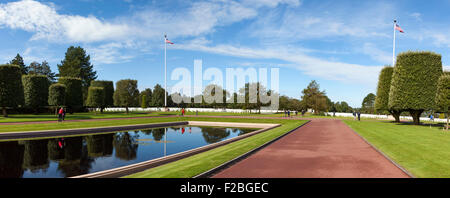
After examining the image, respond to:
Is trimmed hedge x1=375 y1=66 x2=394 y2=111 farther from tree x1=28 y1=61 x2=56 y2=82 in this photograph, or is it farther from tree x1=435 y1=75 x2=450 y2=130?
tree x1=28 y1=61 x2=56 y2=82

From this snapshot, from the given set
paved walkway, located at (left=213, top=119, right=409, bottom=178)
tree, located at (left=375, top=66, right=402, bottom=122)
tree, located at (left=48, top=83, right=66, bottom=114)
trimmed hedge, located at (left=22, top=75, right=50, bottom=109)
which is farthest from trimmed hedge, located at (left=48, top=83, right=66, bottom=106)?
tree, located at (left=375, top=66, right=402, bottom=122)

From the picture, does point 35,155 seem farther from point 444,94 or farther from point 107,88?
point 107,88

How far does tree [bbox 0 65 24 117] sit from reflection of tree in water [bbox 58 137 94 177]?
2856 centimetres

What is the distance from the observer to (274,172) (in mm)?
8453

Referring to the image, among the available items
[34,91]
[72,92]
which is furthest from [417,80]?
[34,91]

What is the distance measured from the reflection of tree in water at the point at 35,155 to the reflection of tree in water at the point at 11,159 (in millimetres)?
244

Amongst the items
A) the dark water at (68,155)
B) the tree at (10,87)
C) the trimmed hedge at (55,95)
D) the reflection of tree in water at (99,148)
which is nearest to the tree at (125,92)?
the trimmed hedge at (55,95)

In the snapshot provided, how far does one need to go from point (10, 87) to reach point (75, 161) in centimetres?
3459

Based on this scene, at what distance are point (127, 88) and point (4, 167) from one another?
161ft

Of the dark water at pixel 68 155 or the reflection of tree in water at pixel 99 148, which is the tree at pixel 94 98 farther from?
the reflection of tree in water at pixel 99 148

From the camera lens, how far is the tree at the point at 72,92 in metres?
50.0

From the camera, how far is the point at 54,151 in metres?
13.6

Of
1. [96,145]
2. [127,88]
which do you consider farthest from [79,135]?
[127,88]
